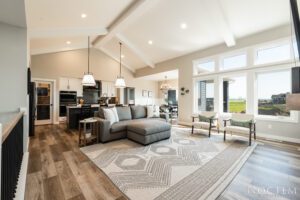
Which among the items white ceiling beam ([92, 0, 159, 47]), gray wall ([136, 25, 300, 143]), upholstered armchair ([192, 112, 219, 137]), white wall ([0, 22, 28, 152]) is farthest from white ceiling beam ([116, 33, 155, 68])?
upholstered armchair ([192, 112, 219, 137])

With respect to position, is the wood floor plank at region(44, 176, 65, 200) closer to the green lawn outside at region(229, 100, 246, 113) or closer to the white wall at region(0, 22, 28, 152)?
the white wall at region(0, 22, 28, 152)

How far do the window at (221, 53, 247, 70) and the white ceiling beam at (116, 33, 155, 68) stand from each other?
364cm

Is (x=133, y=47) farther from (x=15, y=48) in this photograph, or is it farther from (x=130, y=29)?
(x=15, y=48)

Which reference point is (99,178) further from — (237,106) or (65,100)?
(65,100)

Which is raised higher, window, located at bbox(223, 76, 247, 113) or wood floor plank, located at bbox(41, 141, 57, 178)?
window, located at bbox(223, 76, 247, 113)

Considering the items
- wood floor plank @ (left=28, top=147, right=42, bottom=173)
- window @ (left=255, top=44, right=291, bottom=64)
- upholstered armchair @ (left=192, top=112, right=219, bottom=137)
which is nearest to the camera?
wood floor plank @ (left=28, top=147, right=42, bottom=173)

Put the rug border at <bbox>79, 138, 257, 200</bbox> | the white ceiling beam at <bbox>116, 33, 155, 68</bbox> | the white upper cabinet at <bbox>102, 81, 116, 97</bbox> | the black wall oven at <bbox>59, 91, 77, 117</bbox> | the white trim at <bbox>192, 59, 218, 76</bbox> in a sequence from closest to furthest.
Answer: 1. the rug border at <bbox>79, 138, 257, 200</bbox>
2. the white trim at <bbox>192, 59, 218, 76</bbox>
3. the white ceiling beam at <bbox>116, 33, 155, 68</bbox>
4. the black wall oven at <bbox>59, 91, 77, 117</bbox>
5. the white upper cabinet at <bbox>102, 81, 116, 97</bbox>

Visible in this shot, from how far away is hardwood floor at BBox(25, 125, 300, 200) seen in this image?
1900 mm

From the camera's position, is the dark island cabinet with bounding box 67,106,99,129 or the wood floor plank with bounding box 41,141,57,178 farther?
the dark island cabinet with bounding box 67,106,99,129

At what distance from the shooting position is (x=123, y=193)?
1935 mm

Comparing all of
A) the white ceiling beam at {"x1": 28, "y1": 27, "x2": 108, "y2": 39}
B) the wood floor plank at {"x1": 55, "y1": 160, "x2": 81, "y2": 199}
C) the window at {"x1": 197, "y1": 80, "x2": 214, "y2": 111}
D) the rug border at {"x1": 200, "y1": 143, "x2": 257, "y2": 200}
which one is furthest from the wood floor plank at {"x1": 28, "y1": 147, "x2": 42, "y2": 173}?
the window at {"x1": 197, "y1": 80, "x2": 214, "y2": 111}

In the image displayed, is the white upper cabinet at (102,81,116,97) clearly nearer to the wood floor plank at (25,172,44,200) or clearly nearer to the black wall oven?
the black wall oven

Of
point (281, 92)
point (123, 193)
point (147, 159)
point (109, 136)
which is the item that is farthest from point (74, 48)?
point (281, 92)

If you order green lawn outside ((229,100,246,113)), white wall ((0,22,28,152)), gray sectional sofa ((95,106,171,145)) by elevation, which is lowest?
gray sectional sofa ((95,106,171,145))
